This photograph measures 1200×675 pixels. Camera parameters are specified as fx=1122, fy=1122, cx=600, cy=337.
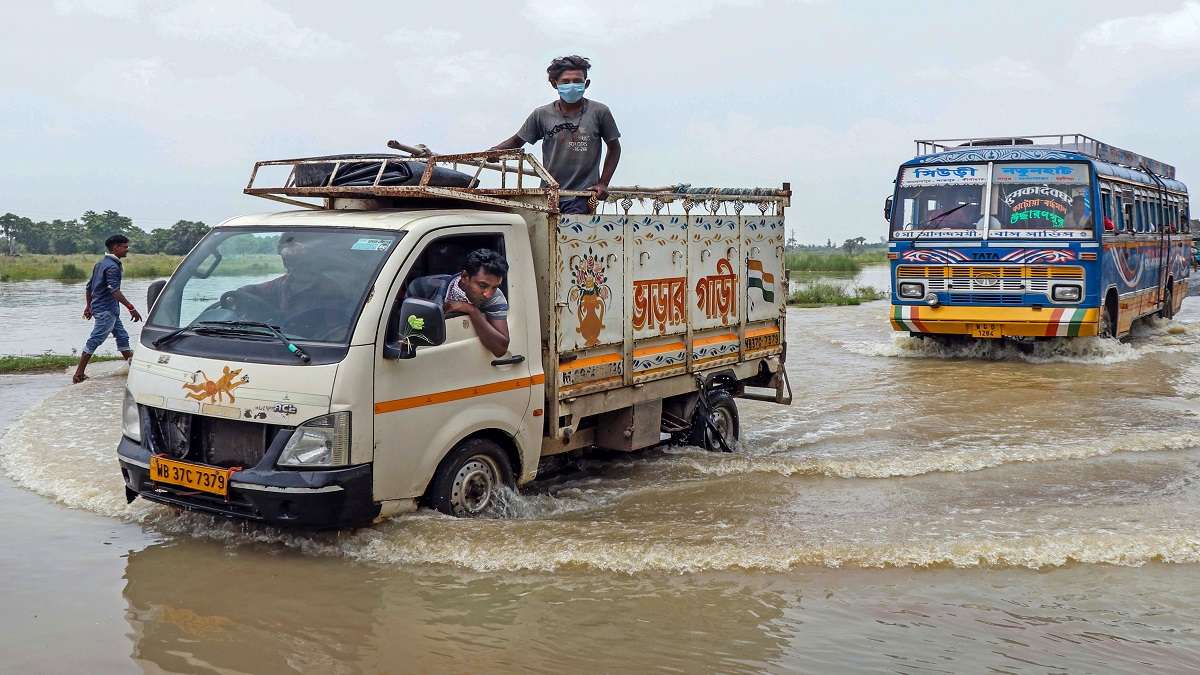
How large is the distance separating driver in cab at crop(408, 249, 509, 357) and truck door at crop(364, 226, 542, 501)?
0.05 metres

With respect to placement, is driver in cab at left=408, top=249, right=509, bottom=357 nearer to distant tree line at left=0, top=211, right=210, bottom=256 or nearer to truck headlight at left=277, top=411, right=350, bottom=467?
truck headlight at left=277, top=411, right=350, bottom=467

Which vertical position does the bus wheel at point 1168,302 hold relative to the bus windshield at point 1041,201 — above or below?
below

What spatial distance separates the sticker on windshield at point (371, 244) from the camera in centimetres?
598

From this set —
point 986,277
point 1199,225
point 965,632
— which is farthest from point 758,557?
point 1199,225

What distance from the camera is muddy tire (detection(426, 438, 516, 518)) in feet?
20.2

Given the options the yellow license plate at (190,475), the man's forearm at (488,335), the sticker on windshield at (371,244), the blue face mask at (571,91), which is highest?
the blue face mask at (571,91)

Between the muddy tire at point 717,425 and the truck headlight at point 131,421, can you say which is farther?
the muddy tire at point 717,425

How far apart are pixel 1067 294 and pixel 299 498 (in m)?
12.1

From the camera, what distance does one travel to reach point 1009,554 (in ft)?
20.4

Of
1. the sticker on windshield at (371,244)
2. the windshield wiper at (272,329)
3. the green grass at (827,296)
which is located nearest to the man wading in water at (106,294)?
the windshield wiper at (272,329)

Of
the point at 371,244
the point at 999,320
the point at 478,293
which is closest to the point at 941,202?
the point at 999,320

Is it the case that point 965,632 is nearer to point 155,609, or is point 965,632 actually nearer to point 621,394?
point 621,394

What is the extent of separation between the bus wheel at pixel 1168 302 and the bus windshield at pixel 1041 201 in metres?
7.26

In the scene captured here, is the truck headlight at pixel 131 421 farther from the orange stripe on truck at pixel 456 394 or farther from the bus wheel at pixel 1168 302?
the bus wheel at pixel 1168 302
